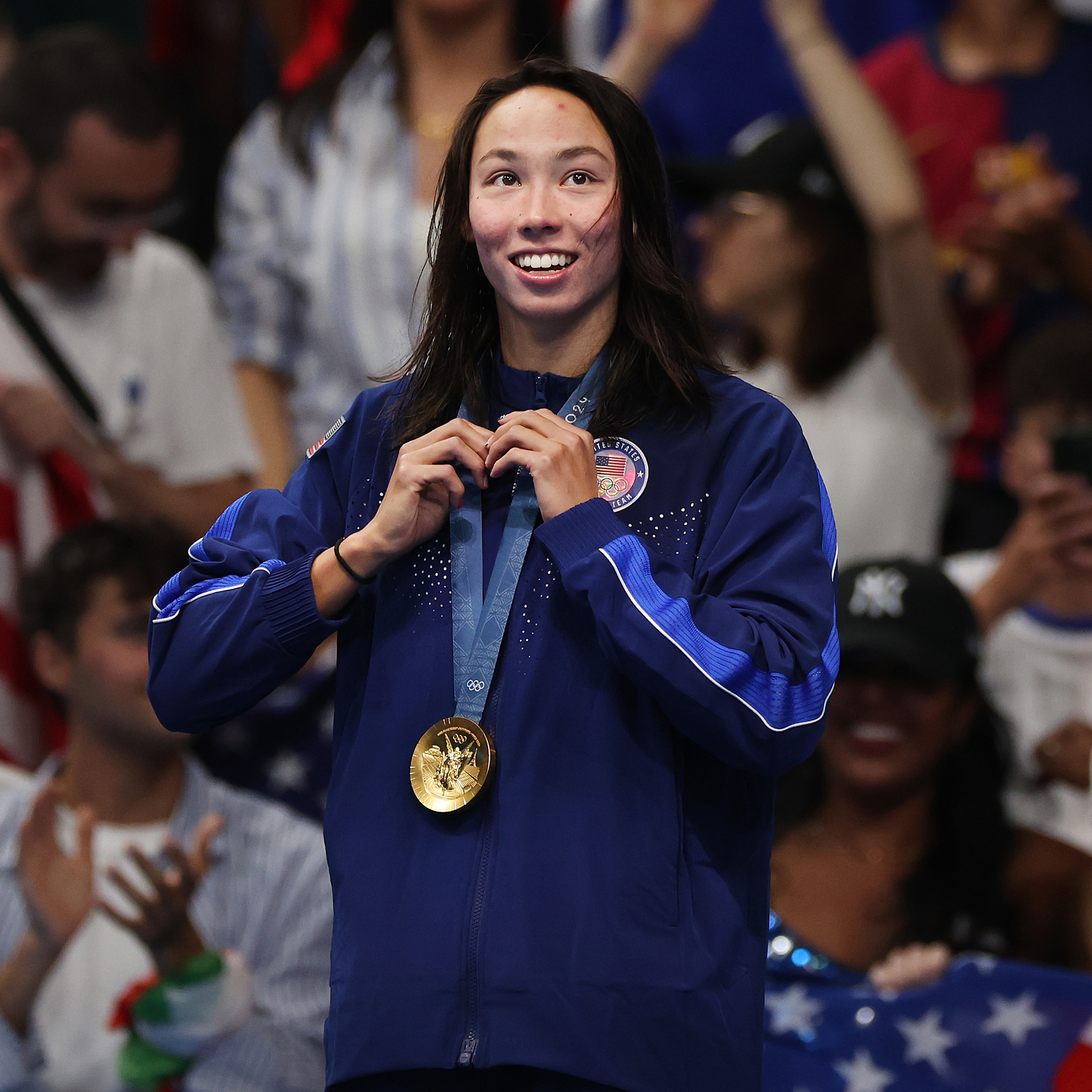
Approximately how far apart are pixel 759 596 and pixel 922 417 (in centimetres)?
306

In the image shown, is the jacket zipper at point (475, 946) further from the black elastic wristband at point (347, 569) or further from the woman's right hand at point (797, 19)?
the woman's right hand at point (797, 19)

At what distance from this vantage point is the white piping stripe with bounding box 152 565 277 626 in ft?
7.08

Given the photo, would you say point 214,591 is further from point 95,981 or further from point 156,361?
point 156,361

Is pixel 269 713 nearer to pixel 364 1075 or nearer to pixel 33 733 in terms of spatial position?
pixel 33 733

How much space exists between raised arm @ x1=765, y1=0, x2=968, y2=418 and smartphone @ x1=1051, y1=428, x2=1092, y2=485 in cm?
56

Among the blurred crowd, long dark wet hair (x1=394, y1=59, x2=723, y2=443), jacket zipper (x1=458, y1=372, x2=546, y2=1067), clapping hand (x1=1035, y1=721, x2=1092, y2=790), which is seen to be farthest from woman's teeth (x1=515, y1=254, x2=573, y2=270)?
clapping hand (x1=1035, y1=721, x2=1092, y2=790)

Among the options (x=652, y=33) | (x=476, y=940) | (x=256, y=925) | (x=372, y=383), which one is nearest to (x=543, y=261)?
(x=476, y=940)

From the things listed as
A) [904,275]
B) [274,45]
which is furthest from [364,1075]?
[274,45]

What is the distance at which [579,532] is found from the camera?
205cm

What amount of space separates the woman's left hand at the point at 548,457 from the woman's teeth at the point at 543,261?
8.3 inches

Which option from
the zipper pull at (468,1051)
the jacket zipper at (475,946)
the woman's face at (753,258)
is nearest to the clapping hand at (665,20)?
the woman's face at (753,258)

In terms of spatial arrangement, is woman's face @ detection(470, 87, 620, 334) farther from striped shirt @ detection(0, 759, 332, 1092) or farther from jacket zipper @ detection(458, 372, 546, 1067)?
striped shirt @ detection(0, 759, 332, 1092)

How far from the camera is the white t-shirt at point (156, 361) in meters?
4.85

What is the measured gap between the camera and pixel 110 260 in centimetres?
499
